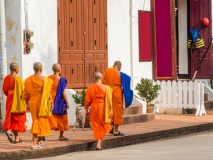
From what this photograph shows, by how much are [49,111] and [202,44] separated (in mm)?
14099

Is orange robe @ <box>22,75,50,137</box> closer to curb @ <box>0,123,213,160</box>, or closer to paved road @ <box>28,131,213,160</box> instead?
curb @ <box>0,123,213,160</box>

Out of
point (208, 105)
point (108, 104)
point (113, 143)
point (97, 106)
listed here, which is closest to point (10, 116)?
point (97, 106)

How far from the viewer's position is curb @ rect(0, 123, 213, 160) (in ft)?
55.2

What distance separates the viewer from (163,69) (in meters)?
28.5

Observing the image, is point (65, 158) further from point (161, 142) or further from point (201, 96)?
point (201, 96)

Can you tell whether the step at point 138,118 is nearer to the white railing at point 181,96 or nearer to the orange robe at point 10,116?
the white railing at point 181,96

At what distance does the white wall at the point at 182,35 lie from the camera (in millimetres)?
31391

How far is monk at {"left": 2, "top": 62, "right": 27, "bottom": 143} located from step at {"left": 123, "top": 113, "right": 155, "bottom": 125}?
5189 millimetres

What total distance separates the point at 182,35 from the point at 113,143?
12529 millimetres

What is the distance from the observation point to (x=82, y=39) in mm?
24797

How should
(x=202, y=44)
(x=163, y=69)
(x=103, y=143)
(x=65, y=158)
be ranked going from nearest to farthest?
(x=65, y=158), (x=103, y=143), (x=163, y=69), (x=202, y=44)

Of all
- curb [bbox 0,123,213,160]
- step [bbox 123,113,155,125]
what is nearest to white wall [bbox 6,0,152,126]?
step [bbox 123,113,155,125]

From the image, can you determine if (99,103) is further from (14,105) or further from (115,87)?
(115,87)

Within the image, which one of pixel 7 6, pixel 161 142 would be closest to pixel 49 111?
pixel 161 142
